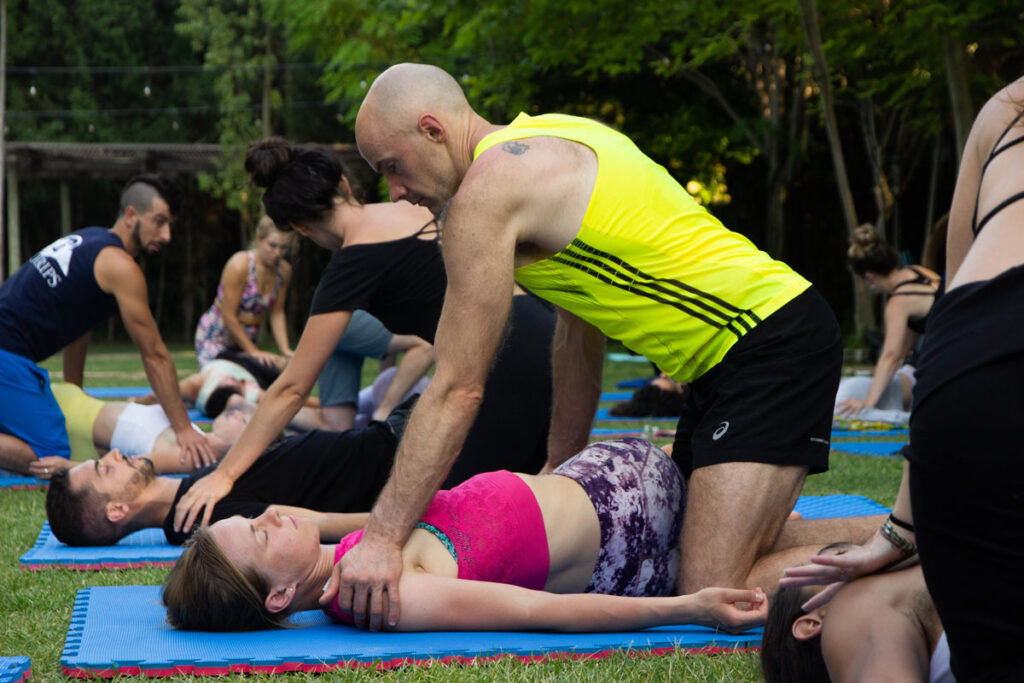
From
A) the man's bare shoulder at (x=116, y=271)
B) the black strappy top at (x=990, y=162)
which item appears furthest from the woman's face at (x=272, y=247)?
the black strappy top at (x=990, y=162)

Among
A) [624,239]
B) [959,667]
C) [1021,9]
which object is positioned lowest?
[959,667]

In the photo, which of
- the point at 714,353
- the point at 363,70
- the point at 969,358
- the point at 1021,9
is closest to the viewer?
the point at 969,358

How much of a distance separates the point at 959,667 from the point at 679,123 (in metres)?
15.9

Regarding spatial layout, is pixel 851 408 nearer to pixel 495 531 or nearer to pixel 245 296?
pixel 245 296

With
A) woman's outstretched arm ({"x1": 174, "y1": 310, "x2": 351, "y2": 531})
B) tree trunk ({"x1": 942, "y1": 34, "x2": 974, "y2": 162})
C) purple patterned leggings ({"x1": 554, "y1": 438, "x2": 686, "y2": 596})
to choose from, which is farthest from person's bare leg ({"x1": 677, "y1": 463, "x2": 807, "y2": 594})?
tree trunk ({"x1": 942, "y1": 34, "x2": 974, "y2": 162})

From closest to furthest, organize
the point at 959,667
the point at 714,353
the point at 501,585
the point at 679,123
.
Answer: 1. the point at 959,667
2. the point at 501,585
3. the point at 714,353
4. the point at 679,123

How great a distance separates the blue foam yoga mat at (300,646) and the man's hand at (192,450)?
2.40 metres

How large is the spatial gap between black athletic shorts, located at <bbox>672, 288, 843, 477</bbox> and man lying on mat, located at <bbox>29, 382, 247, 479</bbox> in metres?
3.23

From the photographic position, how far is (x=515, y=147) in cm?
267

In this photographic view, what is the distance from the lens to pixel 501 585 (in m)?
2.68

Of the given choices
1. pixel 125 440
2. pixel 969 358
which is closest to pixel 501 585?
pixel 969 358

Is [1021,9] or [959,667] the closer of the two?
[959,667]

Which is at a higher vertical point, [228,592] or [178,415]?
[228,592]

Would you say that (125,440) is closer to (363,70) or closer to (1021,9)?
(1021,9)
